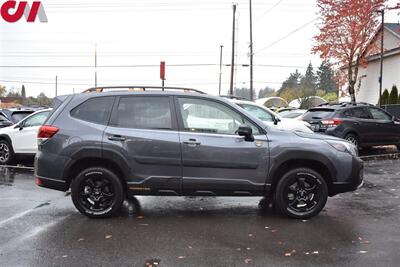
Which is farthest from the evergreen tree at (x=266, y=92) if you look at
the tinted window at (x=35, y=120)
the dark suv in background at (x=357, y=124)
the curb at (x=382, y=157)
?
the tinted window at (x=35, y=120)

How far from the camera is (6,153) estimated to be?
12406mm

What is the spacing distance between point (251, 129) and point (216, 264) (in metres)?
2.28

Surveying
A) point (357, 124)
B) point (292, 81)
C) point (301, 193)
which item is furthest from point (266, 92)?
point (301, 193)

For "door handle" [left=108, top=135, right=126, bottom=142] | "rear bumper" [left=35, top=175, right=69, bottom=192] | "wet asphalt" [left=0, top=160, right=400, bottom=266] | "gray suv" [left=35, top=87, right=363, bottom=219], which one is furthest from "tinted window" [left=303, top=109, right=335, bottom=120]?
"rear bumper" [left=35, top=175, right=69, bottom=192]

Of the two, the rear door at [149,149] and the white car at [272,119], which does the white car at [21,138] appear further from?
the rear door at [149,149]

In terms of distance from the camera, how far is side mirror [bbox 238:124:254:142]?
254 inches

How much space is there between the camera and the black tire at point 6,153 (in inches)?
487

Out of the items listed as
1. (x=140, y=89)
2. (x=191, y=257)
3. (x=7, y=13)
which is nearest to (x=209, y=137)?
(x=140, y=89)

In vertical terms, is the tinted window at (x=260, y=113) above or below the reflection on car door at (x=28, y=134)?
above

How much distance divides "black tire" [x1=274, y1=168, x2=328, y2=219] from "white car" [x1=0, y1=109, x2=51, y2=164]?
7557 mm

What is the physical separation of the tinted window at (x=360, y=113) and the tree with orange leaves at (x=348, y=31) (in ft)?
50.9

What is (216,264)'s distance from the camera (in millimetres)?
4805

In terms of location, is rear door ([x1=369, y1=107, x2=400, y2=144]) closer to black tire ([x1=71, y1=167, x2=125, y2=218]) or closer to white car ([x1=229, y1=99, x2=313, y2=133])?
white car ([x1=229, y1=99, x2=313, y2=133])

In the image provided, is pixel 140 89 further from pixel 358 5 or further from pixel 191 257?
pixel 358 5
